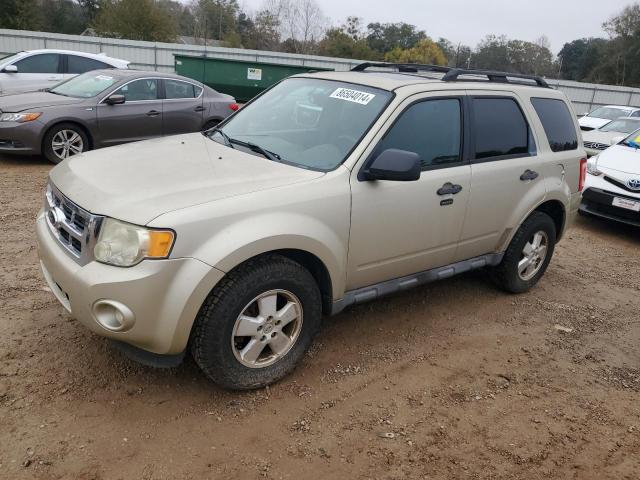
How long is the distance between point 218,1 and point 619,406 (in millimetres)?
62880

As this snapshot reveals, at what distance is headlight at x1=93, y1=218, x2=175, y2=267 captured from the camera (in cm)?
266

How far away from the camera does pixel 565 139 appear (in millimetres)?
4895

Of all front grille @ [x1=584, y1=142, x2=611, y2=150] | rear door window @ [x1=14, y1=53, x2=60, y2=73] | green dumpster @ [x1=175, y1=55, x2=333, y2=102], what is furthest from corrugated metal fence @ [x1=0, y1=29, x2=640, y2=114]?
front grille @ [x1=584, y1=142, x2=611, y2=150]

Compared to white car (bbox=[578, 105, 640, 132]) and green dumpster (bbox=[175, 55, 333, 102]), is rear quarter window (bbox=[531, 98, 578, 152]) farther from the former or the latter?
green dumpster (bbox=[175, 55, 333, 102])

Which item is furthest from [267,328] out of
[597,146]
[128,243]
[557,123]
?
[597,146]

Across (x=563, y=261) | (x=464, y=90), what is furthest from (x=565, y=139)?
(x=563, y=261)

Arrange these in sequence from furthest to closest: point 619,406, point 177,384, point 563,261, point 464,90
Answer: point 563,261, point 464,90, point 619,406, point 177,384

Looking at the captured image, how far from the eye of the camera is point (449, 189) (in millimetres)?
3836

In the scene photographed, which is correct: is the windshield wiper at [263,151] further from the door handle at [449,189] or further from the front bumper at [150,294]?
the door handle at [449,189]

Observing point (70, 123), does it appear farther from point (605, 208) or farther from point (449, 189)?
point (605, 208)

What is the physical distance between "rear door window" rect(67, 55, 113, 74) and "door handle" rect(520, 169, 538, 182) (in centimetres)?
974

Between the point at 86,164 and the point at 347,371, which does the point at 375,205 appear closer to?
the point at 347,371

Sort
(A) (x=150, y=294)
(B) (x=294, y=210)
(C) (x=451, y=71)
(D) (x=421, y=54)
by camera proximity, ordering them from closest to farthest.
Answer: (A) (x=150, y=294), (B) (x=294, y=210), (C) (x=451, y=71), (D) (x=421, y=54)

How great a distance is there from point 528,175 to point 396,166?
1.72 metres
